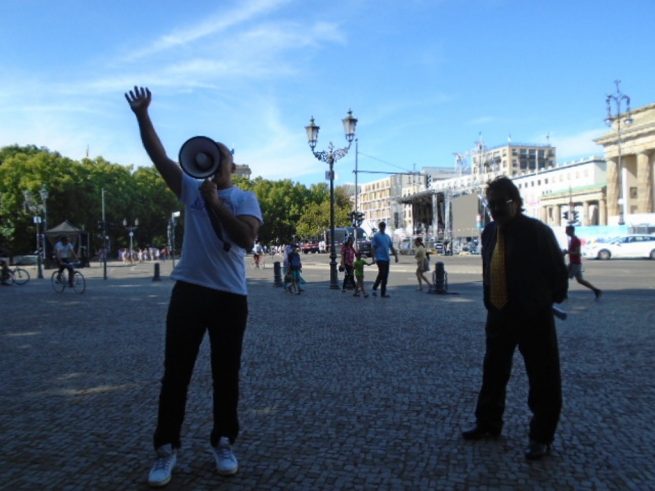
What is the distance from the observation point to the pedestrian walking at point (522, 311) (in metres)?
3.94

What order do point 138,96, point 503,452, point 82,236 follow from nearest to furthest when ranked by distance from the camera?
point 138,96
point 503,452
point 82,236

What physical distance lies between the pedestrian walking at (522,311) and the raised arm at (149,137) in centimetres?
195

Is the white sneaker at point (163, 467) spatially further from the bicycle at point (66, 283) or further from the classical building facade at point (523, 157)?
the classical building facade at point (523, 157)

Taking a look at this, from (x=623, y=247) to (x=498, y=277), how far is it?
138 ft

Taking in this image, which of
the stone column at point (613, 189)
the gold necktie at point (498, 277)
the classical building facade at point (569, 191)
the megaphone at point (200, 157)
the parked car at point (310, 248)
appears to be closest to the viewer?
the megaphone at point (200, 157)

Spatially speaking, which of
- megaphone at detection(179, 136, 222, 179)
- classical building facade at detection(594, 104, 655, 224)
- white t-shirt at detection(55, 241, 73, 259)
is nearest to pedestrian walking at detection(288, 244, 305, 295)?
white t-shirt at detection(55, 241, 73, 259)

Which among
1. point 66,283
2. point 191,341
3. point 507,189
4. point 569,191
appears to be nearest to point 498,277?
point 507,189

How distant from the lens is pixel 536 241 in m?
4.02

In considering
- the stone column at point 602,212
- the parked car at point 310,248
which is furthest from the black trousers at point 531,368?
the stone column at point 602,212

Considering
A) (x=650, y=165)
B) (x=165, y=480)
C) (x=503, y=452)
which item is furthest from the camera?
(x=650, y=165)

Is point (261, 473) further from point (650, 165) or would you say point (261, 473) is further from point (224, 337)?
point (650, 165)

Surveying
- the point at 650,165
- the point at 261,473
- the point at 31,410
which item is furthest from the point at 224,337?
the point at 650,165

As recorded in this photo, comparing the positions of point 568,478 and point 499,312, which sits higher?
point 499,312

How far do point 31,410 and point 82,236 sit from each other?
42.7 m
